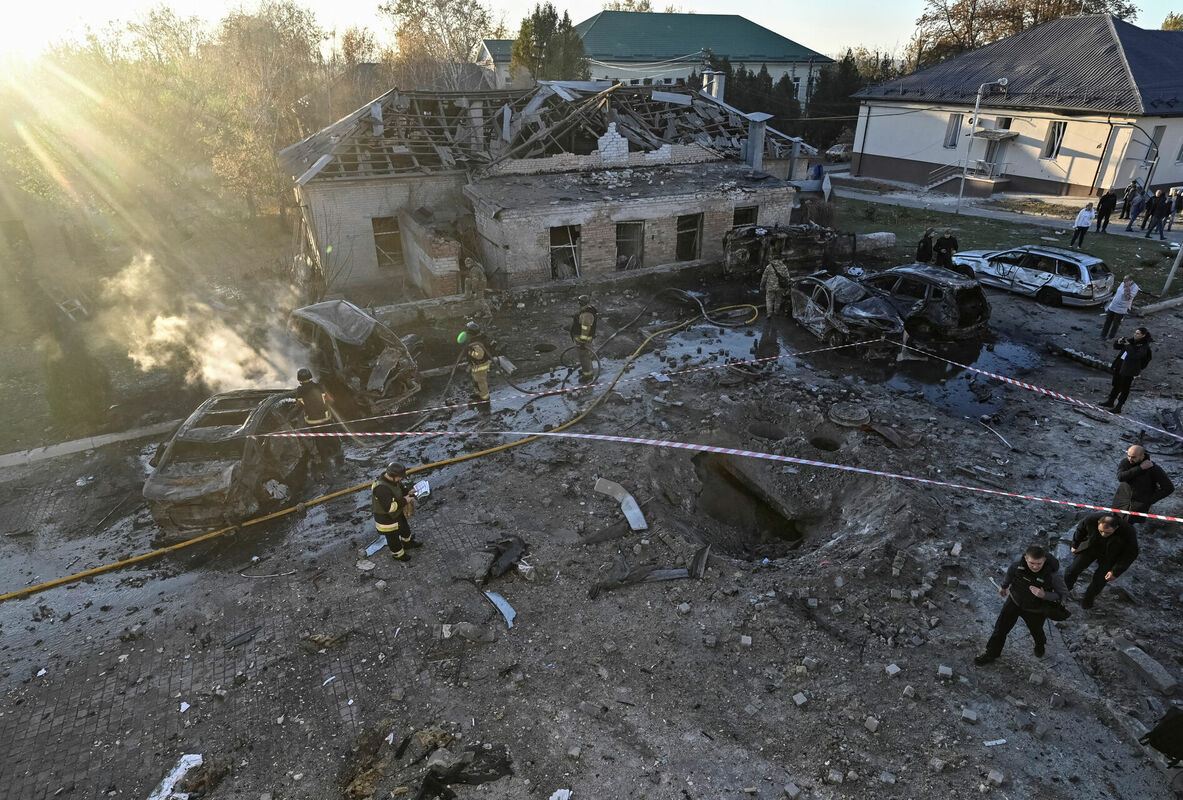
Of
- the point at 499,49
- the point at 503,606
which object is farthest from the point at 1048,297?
the point at 499,49

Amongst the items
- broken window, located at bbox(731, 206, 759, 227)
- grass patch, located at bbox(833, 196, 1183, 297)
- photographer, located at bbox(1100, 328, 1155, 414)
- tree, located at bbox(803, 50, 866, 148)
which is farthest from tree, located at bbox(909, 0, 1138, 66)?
photographer, located at bbox(1100, 328, 1155, 414)

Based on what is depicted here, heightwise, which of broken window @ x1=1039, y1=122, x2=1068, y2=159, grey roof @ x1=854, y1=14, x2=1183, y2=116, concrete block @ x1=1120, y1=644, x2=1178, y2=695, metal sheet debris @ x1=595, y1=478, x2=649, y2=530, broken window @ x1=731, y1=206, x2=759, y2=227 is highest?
grey roof @ x1=854, y1=14, x2=1183, y2=116

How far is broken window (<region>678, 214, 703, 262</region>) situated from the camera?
62.8ft

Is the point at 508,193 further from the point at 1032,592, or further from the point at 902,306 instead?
the point at 1032,592

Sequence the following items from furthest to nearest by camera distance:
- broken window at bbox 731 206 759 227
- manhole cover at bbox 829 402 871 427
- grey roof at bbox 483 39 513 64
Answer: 1. grey roof at bbox 483 39 513 64
2. broken window at bbox 731 206 759 227
3. manhole cover at bbox 829 402 871 427

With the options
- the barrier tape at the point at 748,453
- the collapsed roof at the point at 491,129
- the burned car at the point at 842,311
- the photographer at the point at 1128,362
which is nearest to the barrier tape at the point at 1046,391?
the photographer at the point at 1128,362

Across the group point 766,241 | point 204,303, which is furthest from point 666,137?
point 204,303

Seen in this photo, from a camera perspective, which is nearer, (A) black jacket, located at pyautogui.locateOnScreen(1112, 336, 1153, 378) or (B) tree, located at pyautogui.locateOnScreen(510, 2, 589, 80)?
(A) black jacket, located at pyautogui.locateOnScreen(1112, 336, 1153, 378)

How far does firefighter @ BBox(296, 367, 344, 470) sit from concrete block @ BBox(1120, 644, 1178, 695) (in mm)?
10214

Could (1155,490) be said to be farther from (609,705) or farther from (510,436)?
(510,436)

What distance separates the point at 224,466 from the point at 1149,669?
10.6m

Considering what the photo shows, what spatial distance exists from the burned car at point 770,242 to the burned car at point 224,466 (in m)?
13.1

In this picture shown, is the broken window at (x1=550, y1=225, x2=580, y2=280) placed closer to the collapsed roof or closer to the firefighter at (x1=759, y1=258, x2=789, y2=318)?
the collapsed roof

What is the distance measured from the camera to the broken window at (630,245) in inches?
734
